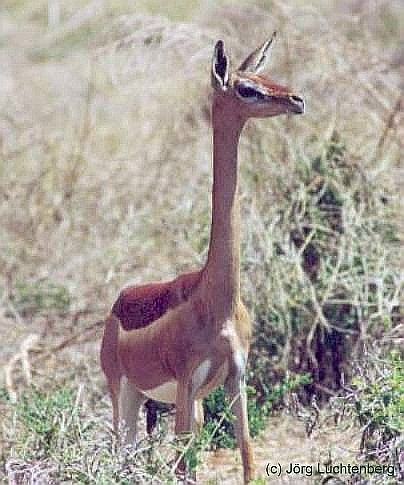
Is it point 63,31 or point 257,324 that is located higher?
point 63,31

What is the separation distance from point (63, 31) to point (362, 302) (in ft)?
21.9

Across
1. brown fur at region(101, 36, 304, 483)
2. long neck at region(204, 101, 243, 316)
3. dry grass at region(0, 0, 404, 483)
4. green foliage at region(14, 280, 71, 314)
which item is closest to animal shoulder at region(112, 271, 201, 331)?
brown fur at region(101, 36, 304, 483)

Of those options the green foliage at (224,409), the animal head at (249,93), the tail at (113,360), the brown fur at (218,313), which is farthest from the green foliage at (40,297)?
the animal head at (249,93)

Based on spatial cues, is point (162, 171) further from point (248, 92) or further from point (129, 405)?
point (248, 92)

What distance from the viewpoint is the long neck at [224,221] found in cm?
359

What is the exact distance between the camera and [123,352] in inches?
154

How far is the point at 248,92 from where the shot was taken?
11.6 feet

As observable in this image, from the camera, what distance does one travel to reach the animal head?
3450mm

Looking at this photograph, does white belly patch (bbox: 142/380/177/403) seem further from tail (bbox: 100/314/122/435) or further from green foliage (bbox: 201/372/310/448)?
green foliage (bbox: 201/372/310/448)

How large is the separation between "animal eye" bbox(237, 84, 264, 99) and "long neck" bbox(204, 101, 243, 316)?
82 mm

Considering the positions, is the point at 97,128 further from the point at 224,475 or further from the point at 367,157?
the point at 224,475

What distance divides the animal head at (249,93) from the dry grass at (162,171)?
130 centimetres

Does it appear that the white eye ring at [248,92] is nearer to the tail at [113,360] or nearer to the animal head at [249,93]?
the animal head at [249,93]

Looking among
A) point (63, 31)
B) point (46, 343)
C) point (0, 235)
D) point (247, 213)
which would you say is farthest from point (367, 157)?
point (63, 31)
